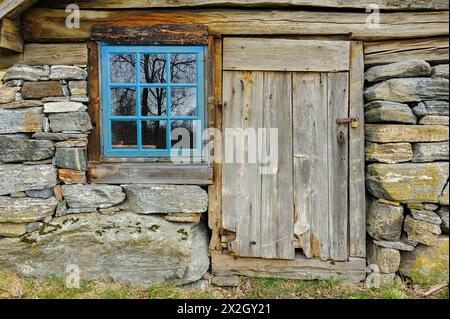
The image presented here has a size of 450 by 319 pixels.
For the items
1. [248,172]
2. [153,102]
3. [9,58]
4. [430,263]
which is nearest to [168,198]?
[248,172]

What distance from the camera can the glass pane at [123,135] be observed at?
3213 mm

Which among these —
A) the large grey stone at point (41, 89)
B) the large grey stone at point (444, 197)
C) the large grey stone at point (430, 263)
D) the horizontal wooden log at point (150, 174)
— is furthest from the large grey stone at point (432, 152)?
the large grey stone at point (41, 89)

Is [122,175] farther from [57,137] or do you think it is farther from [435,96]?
[435,96]

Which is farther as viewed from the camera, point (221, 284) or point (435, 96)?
point (221, 284)

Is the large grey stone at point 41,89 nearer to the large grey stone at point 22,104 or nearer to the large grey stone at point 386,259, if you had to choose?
the large grey stone at point 22,104

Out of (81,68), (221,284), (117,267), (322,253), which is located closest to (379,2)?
(322,253)

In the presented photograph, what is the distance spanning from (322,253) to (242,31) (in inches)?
89.4

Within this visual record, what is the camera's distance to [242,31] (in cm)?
312

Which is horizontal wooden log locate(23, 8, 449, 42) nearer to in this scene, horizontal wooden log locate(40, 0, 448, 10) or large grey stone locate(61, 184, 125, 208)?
horizontal wooden log locate(40, 0, 448, 10)

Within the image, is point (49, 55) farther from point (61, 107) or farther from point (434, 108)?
point (434, 108)

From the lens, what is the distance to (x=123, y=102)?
320 centimetres

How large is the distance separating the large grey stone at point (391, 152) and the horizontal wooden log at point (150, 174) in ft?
5.12

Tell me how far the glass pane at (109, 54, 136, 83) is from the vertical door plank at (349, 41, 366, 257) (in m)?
2.08

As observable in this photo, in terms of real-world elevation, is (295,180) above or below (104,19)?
below
